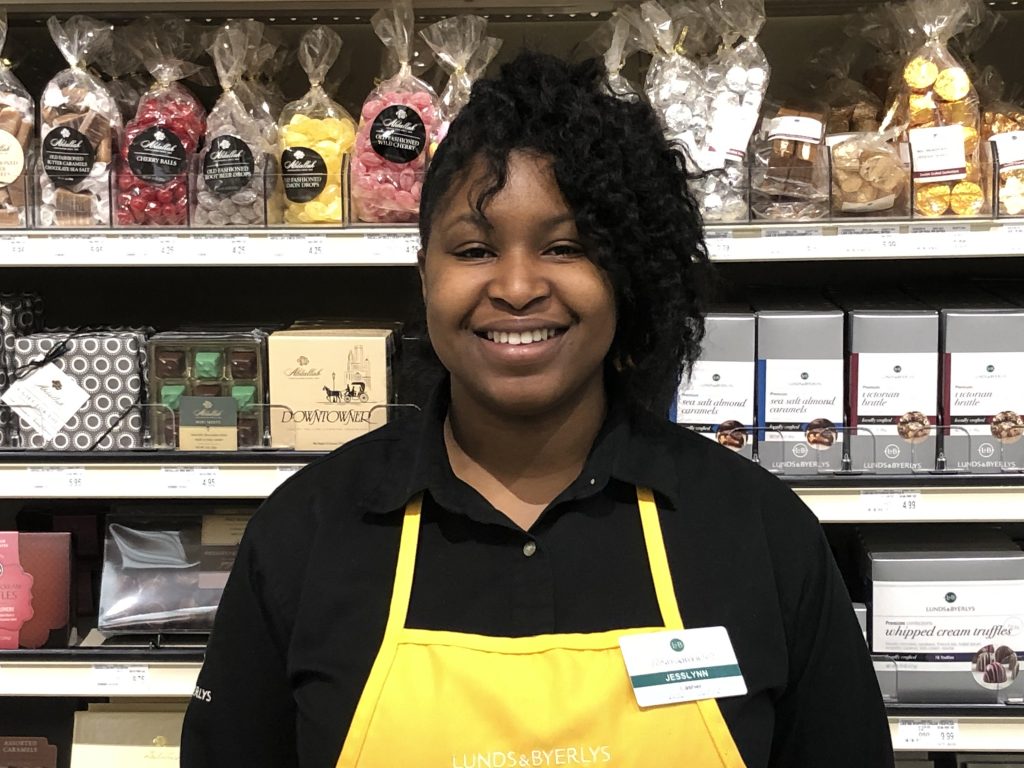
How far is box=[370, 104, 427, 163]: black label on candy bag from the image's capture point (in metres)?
1.80

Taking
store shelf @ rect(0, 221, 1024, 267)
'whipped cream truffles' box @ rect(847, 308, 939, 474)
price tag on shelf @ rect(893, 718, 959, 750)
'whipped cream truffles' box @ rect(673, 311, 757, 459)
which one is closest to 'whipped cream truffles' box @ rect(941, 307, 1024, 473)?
'whipped cream truffles' box @ rect(847, 308, 939, 474)

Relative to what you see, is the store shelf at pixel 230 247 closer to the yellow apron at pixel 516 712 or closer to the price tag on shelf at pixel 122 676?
the price tag on shelf at pixel 122 676

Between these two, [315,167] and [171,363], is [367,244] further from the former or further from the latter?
[171,363]

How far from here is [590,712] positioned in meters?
1.10

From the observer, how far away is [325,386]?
1866mm

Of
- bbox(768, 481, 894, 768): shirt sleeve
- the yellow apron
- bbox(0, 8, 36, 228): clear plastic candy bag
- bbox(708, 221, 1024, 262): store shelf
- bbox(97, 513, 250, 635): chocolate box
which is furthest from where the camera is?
bbox(97, 513, 250, 635): chocolate box

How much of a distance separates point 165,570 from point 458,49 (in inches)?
46.0

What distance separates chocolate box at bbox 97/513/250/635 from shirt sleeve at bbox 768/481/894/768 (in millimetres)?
1193

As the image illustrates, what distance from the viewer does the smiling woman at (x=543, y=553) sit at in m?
1.11

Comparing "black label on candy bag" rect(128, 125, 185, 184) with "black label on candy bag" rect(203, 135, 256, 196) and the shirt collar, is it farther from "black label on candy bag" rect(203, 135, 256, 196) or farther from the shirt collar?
the shirt collar

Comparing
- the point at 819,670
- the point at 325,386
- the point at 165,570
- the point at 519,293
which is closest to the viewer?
the point at 519,293

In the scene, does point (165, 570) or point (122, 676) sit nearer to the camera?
point (122, 676)

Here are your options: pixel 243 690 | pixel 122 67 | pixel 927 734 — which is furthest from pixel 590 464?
pixel 122 67

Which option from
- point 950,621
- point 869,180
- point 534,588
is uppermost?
point 869,180
